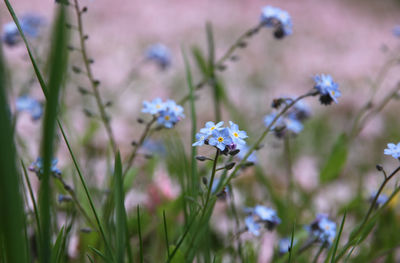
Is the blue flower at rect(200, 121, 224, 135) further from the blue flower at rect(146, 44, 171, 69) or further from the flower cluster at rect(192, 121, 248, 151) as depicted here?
the blue flower at rect(146, 44, 171, 69)

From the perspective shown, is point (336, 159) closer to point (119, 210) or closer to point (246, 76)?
point (119, 210)

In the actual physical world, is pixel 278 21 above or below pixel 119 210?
above

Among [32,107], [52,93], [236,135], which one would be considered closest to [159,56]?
[32,107]

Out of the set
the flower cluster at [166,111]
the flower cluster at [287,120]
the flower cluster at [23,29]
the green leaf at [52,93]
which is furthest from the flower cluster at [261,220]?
the flower cluster at [23,29]

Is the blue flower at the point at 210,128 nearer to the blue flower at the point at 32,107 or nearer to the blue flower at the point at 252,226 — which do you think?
the blue flower at the point at 252,226

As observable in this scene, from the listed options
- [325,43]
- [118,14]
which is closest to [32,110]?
[118,14]

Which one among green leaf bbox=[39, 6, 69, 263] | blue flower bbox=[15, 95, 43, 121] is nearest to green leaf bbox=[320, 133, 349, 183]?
blue flower bbox=[15, 95, 43, 121]

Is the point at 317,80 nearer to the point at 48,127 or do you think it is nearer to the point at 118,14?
the point at 48,127
